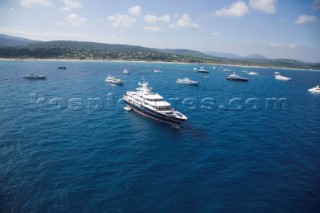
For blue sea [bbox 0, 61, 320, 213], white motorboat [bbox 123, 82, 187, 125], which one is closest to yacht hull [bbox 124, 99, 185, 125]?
white motorboat [bbox 123, 82, 187, 125]

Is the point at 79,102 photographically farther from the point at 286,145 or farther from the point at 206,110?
the point at 286,145

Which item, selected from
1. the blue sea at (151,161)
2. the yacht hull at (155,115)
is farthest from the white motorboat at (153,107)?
the blue sea at (151,161)

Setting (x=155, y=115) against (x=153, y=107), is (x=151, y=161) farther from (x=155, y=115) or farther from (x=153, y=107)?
(x=153, y=107)

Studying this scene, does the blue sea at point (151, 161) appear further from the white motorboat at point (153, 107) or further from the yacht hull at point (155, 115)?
the white motorboat at point (153, 107)

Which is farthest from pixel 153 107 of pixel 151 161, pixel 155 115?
pixel 151 161

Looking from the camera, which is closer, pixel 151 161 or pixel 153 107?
pixel 151 161

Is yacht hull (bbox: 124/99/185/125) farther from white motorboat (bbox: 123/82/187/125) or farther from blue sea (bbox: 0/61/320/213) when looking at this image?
blue sea (bbox: 0/61/320/213)

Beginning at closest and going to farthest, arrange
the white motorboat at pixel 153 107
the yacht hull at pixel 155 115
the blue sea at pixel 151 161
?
1. the blue sea at pixel 151 161
2. the yacht hull at pixel 155 115
3. the white motorboat at pixel 153 107
